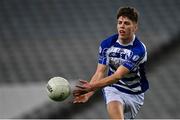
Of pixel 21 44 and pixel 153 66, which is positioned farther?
pixel 21 44

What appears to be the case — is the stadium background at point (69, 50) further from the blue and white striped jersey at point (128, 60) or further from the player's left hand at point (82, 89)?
the player's left hand at point (82, 89)

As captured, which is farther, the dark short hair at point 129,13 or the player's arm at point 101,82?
the dark short hair at point 129,13

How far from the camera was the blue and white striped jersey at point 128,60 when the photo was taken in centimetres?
480

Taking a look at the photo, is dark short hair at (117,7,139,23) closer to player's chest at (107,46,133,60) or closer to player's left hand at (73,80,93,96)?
Answer: player's chest at (107,46,133,60)

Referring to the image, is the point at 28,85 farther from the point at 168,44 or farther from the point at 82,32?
the point at 168,44

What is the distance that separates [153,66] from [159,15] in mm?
2013

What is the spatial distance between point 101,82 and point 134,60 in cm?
40

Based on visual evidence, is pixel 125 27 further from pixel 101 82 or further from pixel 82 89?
pixel 82 89

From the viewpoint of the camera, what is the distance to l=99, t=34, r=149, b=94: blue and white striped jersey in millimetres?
4805

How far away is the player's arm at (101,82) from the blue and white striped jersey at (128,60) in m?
0.06

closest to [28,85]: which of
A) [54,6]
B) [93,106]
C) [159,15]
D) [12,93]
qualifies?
[12,93]

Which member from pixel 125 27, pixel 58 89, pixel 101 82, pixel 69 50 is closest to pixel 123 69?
pixel 101 82

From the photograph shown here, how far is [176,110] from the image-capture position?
9.51 m

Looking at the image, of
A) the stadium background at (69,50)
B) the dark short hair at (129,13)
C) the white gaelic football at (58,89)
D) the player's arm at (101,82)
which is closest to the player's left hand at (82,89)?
the player's arm at (101,82)
